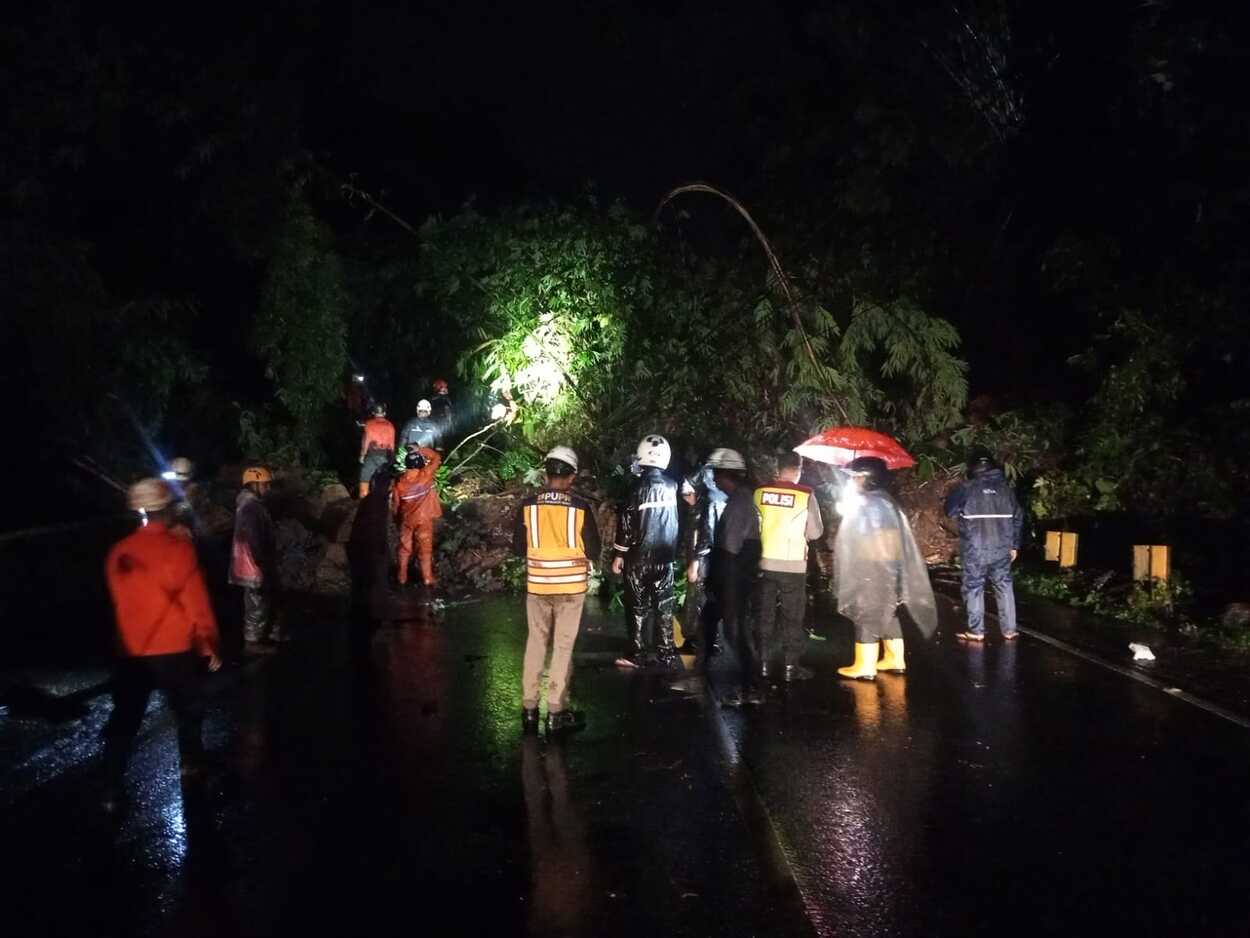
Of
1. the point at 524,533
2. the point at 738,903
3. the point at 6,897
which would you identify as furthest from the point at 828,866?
the point at 6,897

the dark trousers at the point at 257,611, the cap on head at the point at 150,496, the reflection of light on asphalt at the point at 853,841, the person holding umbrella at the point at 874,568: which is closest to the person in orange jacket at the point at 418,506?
the dark trousers at the point at 257,611

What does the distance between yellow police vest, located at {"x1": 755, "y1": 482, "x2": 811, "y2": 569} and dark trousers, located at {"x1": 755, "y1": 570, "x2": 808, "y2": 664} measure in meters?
0.14

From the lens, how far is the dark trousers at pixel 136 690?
602 cm

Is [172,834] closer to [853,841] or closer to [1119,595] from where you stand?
[853,841]

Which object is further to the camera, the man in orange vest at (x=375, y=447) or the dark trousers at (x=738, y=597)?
the man in orange vest at (x=375, y=447)

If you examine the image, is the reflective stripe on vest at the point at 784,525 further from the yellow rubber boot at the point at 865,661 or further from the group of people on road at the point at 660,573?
the yellow rubber boot at the point at 865,661

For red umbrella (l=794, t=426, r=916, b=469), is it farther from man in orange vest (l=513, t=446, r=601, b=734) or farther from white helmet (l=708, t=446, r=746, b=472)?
man in orange vest (l=513, t=446, r=601, b=734)

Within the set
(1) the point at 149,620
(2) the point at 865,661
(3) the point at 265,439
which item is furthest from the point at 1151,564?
(3) the point at 265,439

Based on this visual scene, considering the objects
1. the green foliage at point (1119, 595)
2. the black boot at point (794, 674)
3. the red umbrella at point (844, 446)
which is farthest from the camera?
the red umbrella at point (844, 446)

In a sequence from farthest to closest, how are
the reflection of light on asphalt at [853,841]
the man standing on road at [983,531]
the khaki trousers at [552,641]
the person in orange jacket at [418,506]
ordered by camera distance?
1. the person in orange jacket at [418,506]
2. the man standing on road at [983,531]
3. the khaki trousers at [552,641]
4. the reflection of light on asphalt at [853,841]

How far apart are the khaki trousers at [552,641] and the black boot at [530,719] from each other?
0.03 m

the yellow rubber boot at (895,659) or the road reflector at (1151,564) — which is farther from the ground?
the road reflector at (1151,564)

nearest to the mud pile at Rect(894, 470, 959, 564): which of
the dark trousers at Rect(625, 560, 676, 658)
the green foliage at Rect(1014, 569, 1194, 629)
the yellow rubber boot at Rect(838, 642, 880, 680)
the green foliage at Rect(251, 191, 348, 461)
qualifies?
the green foliage at Rect(1014, 569, 1194, 629)

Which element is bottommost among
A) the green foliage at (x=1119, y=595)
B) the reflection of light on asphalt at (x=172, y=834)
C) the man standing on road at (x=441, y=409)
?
the reflection of light on asphalt at (x=172, y=834)
